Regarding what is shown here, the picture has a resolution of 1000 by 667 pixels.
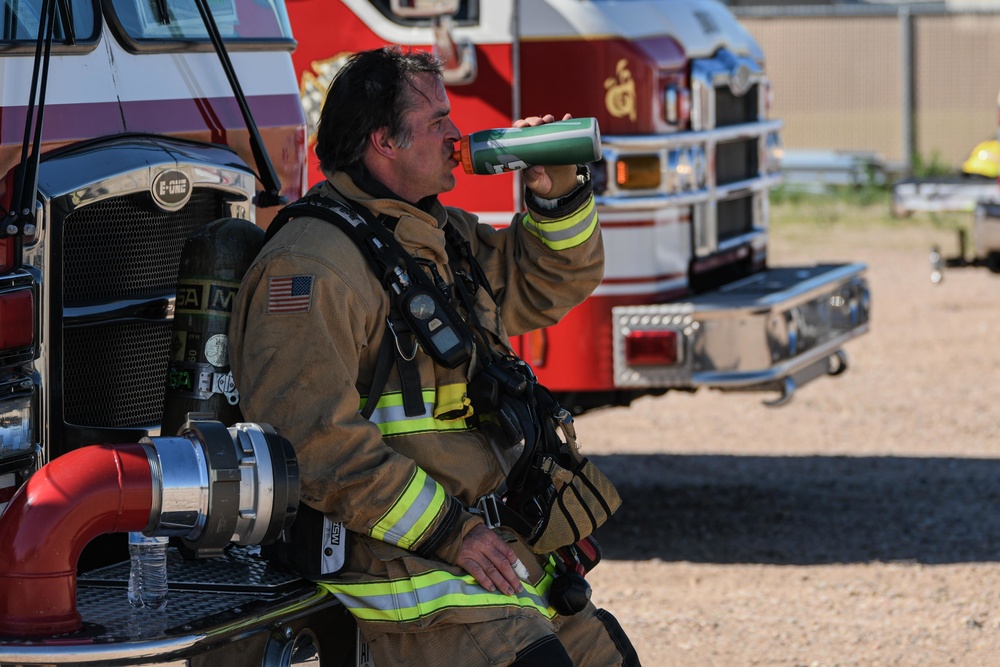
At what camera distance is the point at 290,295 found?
10.5 feet

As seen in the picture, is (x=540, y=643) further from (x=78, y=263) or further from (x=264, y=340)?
(x=78, y=263)

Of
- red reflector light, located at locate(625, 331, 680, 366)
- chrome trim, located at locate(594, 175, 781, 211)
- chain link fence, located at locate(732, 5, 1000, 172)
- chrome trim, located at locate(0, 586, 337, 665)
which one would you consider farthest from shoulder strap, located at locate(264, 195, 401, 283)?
chain link fence, located at locate(732, 5, 1000, 172)

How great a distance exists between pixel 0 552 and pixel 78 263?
2.75 feet

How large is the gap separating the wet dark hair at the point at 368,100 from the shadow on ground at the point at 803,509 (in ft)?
10.1

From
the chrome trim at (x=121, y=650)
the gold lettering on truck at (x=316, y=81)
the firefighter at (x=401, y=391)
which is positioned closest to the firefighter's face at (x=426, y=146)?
the firefighter at (x=401, y=391)

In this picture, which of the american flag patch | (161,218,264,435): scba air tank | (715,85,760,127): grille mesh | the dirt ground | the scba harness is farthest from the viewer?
(715,85,760,127): grille mesh

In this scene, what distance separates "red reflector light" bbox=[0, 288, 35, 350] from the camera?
3.10 metres

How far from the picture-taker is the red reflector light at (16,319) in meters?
3.10

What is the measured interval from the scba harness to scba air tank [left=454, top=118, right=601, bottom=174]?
260 mm

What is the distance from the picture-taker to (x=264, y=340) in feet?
10.5

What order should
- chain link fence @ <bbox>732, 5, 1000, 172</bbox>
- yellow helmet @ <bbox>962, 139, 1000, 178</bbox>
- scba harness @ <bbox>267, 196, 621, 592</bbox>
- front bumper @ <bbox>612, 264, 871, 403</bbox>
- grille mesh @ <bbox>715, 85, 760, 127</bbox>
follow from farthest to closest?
1. chain link fence @ <bbox>732, 5, 1000, 172</bbox>
2. yellow helmet @ <bbox>962, 139, 1000, 178</bbox>
3. grille mesh @ <bbox>715, 85, 760, 127</bbox>
4. front bumper @ <bbox>612, 264, 871, 403</bbox>
5. scba harness @ <bbox>267, 196, 621, 592</bbox>

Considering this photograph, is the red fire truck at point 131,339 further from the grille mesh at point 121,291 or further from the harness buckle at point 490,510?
the harness buckle at point 490,510

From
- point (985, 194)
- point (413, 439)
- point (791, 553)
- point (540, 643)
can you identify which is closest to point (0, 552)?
point (413, 439)

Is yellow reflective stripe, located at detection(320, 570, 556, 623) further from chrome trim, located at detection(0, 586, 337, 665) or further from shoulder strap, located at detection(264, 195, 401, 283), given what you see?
shoulder strap, located at detection(264, 195, 401, 283)
